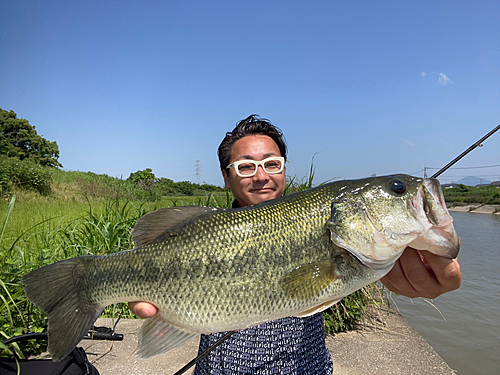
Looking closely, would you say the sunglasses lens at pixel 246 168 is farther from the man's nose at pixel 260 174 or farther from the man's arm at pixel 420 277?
the man's arm at pixel 420 277

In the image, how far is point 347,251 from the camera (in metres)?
1.28

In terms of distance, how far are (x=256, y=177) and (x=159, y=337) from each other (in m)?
1.17

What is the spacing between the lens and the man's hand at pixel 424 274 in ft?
4.43

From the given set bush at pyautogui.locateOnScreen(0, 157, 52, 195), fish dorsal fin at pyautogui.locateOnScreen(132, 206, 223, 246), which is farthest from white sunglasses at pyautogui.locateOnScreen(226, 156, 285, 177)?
bush at pyautogui.locateOnScreen(0, 157, 52, 195)

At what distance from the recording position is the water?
4850 millimetres

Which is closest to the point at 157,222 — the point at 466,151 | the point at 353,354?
the point at 466,151

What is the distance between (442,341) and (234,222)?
6161 mm

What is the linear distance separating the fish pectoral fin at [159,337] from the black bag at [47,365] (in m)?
0.75

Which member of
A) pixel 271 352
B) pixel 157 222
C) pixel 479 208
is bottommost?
pixel 479 208

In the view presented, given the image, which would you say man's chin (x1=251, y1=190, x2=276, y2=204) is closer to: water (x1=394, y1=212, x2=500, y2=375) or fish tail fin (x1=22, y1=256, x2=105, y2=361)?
fish tail fin (x1=22, y1=256, x2=105, y2=361)

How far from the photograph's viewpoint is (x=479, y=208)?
102 ft

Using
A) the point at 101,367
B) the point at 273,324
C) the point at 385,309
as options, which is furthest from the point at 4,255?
the point at 385,309

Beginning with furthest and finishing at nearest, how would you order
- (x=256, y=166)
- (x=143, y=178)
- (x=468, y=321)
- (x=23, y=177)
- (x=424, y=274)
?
(x=143, y=178), (x=23, y=177), (x=468, y=321), (x=256, y=166), (x=424, y=274)

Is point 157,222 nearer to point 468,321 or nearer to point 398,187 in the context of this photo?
point 398,187
